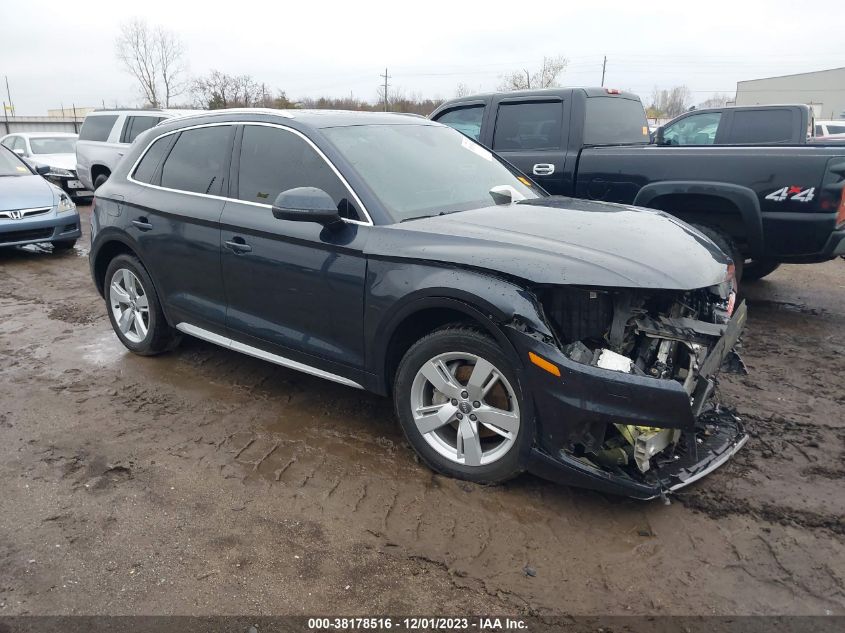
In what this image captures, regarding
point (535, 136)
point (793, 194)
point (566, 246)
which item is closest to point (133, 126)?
point (535, 136)

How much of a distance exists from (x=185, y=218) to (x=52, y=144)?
538 inches

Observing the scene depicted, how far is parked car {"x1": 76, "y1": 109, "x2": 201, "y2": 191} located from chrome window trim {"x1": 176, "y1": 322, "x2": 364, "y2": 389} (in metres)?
8.28

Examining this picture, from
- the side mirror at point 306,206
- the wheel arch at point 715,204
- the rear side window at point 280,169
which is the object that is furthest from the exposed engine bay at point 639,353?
the wheel arch at point 715,204

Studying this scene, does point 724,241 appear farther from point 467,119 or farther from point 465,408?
point 465,408

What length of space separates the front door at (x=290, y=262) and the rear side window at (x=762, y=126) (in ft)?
24.4

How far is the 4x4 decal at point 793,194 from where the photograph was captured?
16.2 ft

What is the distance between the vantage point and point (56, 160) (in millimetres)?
14461

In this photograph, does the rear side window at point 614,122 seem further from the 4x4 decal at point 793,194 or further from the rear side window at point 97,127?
the rear side window at point 97,127

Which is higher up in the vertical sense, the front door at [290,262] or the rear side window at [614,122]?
the rear side window at [614,122]

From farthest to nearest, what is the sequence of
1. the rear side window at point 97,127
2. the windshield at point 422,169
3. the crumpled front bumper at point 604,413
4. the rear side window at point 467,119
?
the rear side window at point 97,127 → the rear side window at point 467,119 → the windshield at point 422,169 → the crumpled front bumper at point 604,413

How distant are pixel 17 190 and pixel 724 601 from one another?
958cm

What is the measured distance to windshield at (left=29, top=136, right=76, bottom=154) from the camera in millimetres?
14977

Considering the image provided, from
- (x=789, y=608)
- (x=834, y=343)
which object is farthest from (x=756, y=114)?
(x=789, y=608)

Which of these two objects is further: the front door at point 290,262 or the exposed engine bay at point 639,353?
the front door at point 290,262
